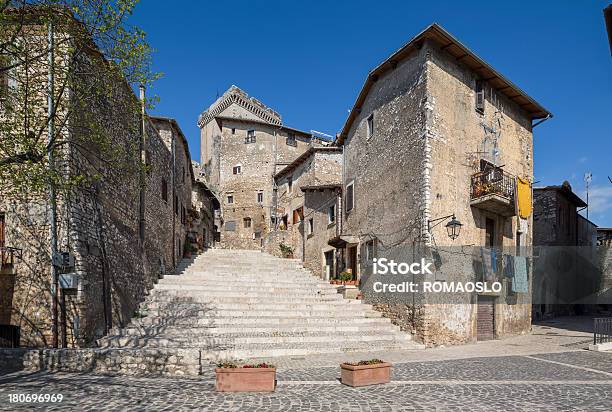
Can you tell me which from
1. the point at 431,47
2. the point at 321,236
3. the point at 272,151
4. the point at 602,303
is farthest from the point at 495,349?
the point at 272,151

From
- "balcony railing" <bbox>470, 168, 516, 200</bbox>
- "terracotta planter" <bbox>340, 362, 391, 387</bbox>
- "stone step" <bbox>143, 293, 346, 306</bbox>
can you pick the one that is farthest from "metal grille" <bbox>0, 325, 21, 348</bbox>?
"balcony railing" <bbox>470, 168, 516, 200</bbox>

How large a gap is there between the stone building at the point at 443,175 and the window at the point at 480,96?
0.13 feet

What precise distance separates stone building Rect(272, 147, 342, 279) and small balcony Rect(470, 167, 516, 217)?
823 cm

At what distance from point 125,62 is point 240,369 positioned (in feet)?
22.9

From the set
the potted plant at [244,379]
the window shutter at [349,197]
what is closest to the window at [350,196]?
the window shutter at [349,197]

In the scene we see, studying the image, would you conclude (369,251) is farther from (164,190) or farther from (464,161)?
(164,190)

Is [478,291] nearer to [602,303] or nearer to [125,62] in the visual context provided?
[125,62]

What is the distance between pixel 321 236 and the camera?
2489cm

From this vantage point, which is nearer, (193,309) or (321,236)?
(193,309)

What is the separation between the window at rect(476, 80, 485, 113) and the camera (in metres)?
17.0

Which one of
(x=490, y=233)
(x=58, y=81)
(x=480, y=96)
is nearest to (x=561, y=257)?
(x=490, y=233)

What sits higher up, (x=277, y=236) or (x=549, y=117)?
(x=549, y=117)

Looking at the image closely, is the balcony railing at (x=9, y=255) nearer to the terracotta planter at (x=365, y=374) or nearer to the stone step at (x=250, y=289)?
the stone step at (x=250, y=289)

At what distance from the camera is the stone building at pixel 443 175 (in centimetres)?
1484
